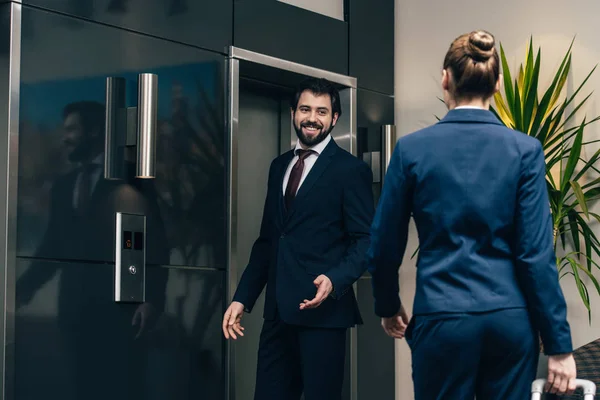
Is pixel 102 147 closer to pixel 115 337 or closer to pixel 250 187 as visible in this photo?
pixel 115 337

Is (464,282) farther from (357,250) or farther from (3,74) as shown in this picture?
(3,74)

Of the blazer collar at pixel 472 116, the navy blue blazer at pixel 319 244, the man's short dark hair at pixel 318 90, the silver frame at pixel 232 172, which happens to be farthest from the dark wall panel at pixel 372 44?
the blazer collar at pixel 472 116

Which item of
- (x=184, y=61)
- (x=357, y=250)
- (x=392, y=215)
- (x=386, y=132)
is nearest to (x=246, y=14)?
(x=184, y=61)

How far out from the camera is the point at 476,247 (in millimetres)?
2301

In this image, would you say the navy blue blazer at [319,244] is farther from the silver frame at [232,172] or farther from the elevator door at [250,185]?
the elevator door at [250,185]

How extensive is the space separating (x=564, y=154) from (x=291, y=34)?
1.39 m

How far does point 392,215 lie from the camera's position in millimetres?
2381

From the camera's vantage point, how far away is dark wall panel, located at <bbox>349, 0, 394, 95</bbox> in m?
5.12

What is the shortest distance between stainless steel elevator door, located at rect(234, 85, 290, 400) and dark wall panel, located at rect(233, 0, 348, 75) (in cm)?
26

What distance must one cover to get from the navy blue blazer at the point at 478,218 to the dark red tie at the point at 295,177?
138cm

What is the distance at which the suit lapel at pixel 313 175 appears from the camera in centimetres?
367

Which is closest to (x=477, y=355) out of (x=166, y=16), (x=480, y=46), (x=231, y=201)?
(x=480, y=46)

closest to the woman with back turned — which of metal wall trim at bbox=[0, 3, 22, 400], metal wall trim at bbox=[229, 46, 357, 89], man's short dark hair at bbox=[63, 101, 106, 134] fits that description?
metal wall trim at bbox=[0, 3, 22, 400]

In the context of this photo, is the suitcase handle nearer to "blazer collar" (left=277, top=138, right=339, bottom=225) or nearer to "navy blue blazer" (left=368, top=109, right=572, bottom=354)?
"navy blue blazer" (left=368, top=109, right=572, bottom=354)
